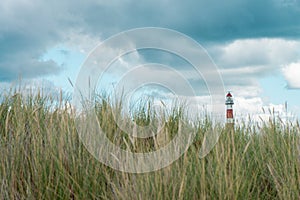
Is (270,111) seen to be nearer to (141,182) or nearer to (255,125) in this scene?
(255,125)

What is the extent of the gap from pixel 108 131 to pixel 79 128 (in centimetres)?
29

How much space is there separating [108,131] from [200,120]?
191cm

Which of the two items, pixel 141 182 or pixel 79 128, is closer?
pixel 141 182

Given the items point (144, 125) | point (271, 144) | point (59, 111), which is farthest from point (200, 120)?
point (59, 111)

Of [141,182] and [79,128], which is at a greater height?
[79,128]

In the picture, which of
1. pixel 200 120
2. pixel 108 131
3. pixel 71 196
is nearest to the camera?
pixel 71 196

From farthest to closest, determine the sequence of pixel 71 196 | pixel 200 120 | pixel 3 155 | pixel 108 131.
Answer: pixel 200 120 → pixel 108 131 → pixel 3 155 → pixel 71 196

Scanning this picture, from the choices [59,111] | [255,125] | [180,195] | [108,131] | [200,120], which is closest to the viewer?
[180,195]

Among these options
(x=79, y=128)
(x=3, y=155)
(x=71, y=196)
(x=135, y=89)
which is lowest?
(x=71, y=196)

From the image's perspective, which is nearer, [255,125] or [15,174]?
[15,174]

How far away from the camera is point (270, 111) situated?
5.27 meters

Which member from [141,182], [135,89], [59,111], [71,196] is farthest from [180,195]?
[135,89]

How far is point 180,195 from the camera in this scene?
3.03m

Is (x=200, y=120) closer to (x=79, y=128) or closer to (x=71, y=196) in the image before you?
(x=79, y=128)
